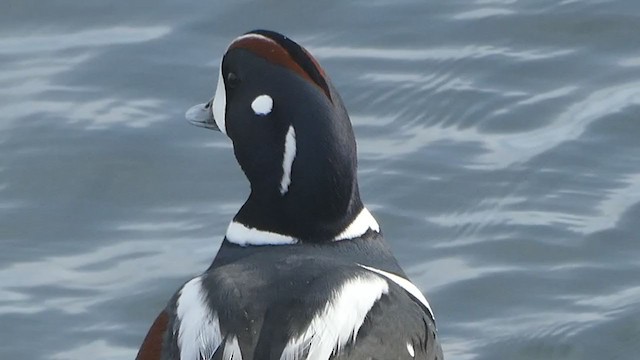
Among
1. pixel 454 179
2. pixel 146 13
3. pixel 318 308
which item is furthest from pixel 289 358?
pixel 146 13

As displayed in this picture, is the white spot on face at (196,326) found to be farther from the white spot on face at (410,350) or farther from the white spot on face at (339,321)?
the white spot on face at (410,350)

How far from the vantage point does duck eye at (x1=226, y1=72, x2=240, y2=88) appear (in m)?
6.41

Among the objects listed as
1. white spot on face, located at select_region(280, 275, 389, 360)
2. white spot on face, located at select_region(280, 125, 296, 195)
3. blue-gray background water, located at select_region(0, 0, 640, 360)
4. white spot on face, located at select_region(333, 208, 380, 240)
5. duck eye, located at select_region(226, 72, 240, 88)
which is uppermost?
duck eye, located at select_region(226, 72, 240, 88)

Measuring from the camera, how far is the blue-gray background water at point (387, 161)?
27.8 feet

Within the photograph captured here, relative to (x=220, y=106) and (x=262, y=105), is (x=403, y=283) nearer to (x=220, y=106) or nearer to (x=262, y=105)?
(x=262, y=105)

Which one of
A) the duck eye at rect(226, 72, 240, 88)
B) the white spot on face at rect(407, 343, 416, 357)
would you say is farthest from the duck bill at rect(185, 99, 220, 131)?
the white spot on face at rect(407, 343, 416, 357)

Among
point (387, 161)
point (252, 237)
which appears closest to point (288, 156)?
point (252, 237)

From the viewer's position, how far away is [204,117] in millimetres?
6867

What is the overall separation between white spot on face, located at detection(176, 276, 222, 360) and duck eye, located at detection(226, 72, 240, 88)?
0.93m

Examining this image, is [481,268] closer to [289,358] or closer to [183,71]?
[183,71]

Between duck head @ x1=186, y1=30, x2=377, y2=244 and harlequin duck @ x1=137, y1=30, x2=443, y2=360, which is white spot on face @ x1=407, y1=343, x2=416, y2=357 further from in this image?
duck head @ x1=186, y1=30, x2=377, y2=244

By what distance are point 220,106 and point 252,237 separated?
642mm

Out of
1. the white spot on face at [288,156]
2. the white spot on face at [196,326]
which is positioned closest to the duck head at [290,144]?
the white spot on face at [288,156]

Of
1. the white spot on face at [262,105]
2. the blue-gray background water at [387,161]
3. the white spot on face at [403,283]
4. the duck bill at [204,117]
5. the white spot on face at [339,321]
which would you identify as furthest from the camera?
the blue-gray background water at [387,161]
